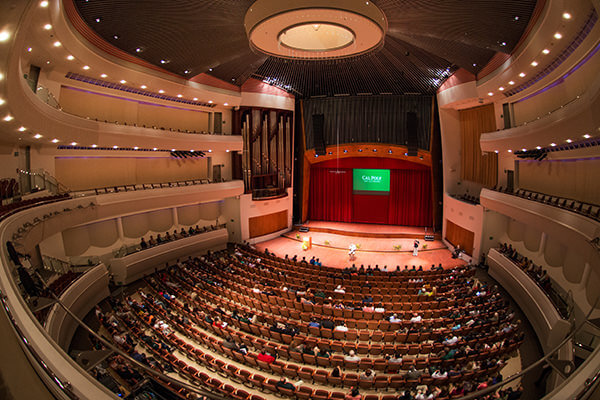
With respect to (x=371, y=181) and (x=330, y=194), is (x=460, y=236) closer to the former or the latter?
(x=371, y=181)

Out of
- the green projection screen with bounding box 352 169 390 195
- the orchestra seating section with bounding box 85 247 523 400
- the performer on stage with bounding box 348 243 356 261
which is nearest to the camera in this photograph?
the orchestra seating section with bounding box 85 247 523 400

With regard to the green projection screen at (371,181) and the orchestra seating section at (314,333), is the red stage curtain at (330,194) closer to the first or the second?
the green projection screen at (371,181)

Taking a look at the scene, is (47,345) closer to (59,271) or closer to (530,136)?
(59,271)

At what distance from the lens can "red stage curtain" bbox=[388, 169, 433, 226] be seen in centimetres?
2316

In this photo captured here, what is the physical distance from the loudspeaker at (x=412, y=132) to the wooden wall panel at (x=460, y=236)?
4821 mm

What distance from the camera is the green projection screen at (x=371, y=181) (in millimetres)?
24188

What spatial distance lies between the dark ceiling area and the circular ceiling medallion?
69cm

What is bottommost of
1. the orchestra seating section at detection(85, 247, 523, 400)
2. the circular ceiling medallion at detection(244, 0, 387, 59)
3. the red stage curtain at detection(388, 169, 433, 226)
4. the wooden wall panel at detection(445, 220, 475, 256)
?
the orchestra seating section at detection(85, 247, 523, 400)

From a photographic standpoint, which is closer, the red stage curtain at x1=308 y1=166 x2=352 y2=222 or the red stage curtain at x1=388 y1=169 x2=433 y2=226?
the red stage curtain at x1=388 y1=169 x2=433 y2=226

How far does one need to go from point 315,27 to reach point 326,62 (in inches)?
176

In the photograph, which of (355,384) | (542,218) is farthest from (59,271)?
(542,218)

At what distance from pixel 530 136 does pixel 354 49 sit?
6.81 m

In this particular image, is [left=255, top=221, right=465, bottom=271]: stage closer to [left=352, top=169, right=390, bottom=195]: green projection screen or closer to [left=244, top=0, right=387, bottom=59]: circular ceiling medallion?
[left=352, top=169, right=390, bottom=195]: green projection screen

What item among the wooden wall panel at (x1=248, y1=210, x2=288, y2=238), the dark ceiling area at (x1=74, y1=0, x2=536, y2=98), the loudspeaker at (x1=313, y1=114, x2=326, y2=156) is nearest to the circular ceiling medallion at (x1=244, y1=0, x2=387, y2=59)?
the dark ceiling area at (x1=74, y1=0, x2=536, y2=98)
